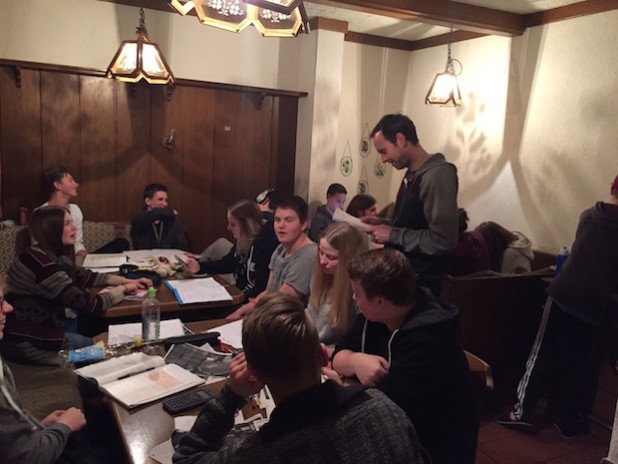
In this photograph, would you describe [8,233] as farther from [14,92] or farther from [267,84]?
[267,84]

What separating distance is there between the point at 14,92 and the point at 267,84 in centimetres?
218

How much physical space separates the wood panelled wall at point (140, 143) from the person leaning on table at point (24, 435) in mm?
3005

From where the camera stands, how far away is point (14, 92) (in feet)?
13.1

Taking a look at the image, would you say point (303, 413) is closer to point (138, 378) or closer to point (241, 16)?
point (138, 378)

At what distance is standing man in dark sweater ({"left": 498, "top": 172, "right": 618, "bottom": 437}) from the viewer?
2.83 meters

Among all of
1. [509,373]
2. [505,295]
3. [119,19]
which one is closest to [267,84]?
[119,19]

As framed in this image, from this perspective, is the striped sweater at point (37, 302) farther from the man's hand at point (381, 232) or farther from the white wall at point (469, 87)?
the white wall at point (469, 87)

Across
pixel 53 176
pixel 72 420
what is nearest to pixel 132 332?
pixel 72 420

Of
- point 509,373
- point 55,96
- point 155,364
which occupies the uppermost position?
point 55,96

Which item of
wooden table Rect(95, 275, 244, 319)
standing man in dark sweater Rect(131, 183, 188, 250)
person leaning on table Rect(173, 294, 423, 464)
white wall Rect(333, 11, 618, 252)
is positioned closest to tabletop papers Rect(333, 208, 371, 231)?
wooden table Rect(95, 275, 244, 319)

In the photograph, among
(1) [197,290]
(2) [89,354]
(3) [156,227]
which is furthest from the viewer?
(3) [156,227]

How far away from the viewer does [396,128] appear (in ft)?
8.33

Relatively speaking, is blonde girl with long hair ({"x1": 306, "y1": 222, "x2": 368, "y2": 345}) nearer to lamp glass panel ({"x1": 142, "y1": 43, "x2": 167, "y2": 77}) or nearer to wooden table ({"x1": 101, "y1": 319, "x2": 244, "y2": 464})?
wooden table ({"x1": 101, "y1": 319, "x2": 244, "y2": 464})

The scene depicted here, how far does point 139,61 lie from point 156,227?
4.44 ft
